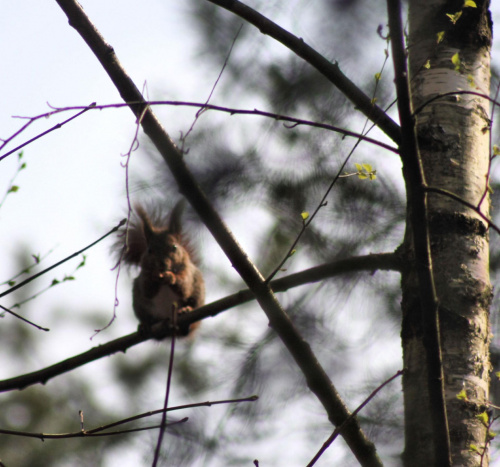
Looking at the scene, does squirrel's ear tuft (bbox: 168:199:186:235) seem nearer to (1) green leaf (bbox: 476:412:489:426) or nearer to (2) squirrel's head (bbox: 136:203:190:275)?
(2) squirrel's head (bbox: 136:203:190:275)

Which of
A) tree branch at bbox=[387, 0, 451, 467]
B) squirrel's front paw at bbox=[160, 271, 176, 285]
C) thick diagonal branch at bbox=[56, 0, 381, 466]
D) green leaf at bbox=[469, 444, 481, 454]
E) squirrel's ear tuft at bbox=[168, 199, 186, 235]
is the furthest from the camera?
squirrel's front paw at bbox=[160, 271, 176, 285]

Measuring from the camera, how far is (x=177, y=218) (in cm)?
290

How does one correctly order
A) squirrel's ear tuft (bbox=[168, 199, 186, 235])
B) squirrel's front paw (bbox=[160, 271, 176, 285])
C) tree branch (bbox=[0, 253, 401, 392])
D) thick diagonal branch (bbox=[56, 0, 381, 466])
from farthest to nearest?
1. squirrel's front paw (bbox=[160, 271, 176, 285])
2. squirrel's ear tuft (bbox=[168, 199, 186, 235])
3. tree branch (bbox=[0, 253, 401, 392])
4. thick diagonal branch (bbox=[56, 0, 381, 466])

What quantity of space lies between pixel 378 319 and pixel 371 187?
478 millimetres

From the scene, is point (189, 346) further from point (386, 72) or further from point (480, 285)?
point (480, 285)

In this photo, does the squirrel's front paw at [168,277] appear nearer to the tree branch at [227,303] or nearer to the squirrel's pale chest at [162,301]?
the squirrel's pale chest at [162,301]

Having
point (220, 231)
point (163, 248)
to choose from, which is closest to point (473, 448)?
point (220, 231)

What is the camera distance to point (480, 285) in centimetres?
147

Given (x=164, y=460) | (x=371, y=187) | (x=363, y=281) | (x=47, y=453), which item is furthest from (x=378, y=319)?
(x=47, y=453)

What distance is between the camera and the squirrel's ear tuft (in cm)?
260

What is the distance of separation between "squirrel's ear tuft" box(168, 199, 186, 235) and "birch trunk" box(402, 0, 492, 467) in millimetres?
1107

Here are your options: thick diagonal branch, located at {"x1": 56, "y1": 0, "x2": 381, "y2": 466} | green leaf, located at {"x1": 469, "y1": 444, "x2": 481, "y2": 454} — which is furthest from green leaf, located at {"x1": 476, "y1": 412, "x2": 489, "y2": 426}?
thick diagonal branch, located at {"x1": 56, "y1": 0, "x2": 381, "y2": 466}

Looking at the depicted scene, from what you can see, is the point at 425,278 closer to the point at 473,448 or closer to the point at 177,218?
the point at 473,448

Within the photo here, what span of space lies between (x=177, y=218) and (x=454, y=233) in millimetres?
1575
